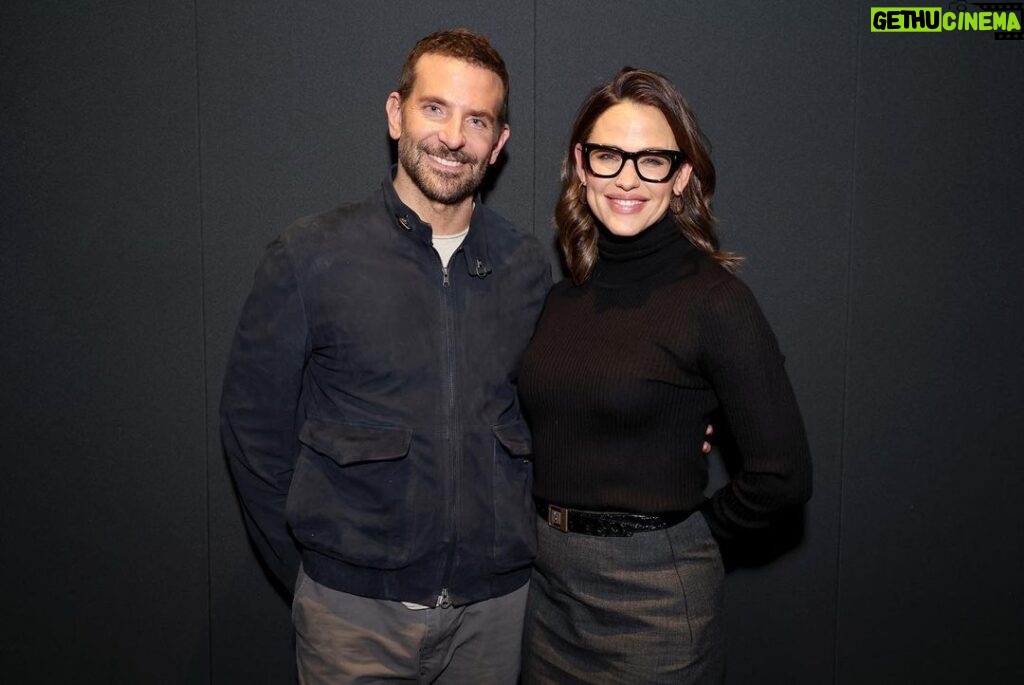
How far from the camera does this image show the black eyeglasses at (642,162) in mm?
1780

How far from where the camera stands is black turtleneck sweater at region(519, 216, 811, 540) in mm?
1673

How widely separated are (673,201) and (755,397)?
52 cm

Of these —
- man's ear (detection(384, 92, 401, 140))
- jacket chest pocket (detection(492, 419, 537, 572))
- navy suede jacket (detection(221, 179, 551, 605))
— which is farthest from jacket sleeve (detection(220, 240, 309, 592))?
jacket chest pocket (detection(492, 419, 537, 572))

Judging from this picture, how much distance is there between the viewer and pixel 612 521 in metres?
1.75

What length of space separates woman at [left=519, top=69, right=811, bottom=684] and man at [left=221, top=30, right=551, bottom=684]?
140 millimetres

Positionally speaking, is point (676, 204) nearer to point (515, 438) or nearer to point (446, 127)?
point (446, 127)

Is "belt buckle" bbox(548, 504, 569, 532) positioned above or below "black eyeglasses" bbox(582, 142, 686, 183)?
below

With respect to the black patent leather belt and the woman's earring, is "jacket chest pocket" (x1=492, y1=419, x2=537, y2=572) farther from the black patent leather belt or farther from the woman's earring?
the woman's earring

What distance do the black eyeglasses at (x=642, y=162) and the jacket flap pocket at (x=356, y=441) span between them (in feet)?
2.43

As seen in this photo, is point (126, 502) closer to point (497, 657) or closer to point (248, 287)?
point (248, 287)

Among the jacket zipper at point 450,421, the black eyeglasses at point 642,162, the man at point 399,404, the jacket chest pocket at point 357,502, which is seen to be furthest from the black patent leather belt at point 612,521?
the black eyeglasses at point 642,162

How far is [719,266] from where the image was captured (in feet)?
5.94

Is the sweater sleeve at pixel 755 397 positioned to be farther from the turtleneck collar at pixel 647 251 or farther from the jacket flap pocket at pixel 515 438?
the jacket flap pocket at pixel 515 438

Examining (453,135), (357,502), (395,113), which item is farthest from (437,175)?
(357,502)
